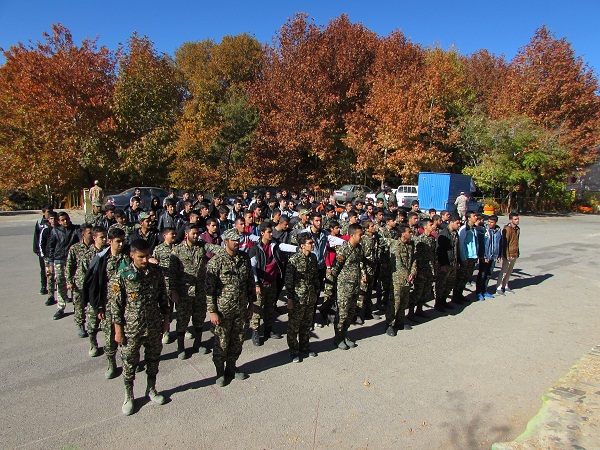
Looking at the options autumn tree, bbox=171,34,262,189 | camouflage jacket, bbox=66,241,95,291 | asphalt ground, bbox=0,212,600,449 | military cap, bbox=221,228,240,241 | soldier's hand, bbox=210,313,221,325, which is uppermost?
autumn tree, bbox=171,34,262,189

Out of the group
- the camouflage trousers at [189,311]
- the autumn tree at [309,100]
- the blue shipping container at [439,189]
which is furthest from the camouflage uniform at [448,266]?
the autumn tree at [309,100]

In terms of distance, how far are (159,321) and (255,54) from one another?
38.5 meters

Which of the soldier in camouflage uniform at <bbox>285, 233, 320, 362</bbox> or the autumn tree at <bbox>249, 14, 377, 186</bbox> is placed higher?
the autumn tree at <bbox>249, 14, 377, 186</bbox>

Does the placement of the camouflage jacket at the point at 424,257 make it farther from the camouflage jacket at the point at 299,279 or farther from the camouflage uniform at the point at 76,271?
the camouflage uniform at the point at 76,271

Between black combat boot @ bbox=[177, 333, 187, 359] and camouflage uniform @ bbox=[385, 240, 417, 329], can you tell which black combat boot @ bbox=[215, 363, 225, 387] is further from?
camouflage uniform @ bbox=[385, 240, 417, 329]

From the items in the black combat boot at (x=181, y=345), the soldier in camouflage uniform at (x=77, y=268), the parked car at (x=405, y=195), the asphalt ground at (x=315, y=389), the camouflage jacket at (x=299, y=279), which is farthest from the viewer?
the parked car at (x=405, y=195)

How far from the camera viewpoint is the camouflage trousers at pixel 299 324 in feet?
16.8

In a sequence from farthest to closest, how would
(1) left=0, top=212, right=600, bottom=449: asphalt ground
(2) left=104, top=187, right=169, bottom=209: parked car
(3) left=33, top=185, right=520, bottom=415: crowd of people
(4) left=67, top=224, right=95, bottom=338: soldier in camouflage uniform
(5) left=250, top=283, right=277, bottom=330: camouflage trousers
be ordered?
(2) left=104, top=187, right=169, bottom=209: parked car → (5) left=250, top=283, right=277, bottom=330: camouflage trousers → (4) left=67, top=224, right=95, bottom=338: soldier in camouflage uniform → (3) left=33, top=185, right=520, bottom=415: crowd of people → (1) left=0, top=212, right=600, bottom=449: asphalt ground

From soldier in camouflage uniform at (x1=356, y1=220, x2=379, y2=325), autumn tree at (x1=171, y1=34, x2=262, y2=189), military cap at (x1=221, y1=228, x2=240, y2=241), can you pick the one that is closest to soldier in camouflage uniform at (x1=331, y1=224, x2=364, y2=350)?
soldier in camouflage uniform at (x1=356, y1=220, x2=379, y2=325)

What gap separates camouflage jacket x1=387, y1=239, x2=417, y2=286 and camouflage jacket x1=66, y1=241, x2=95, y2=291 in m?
4.43

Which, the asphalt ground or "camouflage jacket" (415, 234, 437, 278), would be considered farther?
"camouflage jacket" (415, 234, 437, 278)

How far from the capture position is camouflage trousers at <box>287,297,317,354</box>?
16.8 feet

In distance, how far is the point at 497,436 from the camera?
12.9 ft

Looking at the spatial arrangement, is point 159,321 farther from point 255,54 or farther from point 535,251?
point 255,54
